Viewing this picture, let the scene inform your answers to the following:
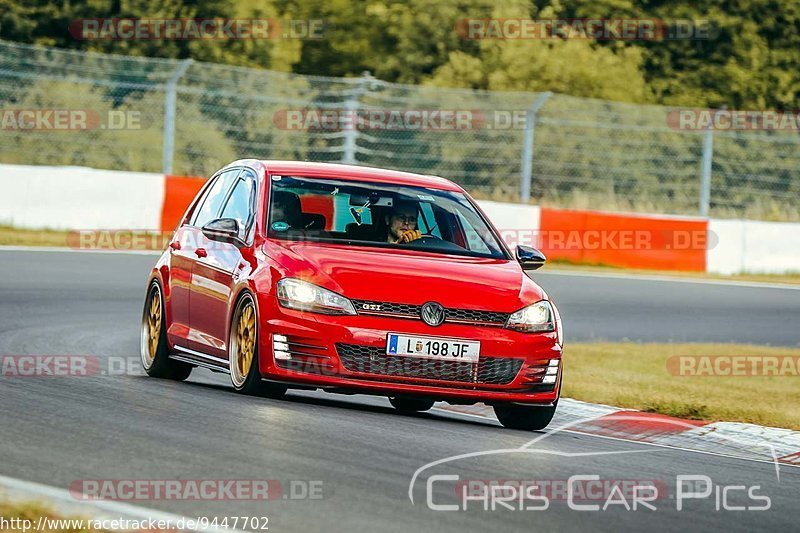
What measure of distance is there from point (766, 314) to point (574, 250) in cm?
599

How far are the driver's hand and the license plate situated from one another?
3.76ft

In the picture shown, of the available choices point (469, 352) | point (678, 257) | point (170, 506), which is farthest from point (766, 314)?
point (170, 506)

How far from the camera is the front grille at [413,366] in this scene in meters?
8.91

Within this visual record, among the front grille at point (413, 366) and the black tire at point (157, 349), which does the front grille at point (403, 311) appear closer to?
the front grille at point (413, 366)

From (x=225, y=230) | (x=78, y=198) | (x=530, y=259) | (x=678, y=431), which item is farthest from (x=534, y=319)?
(x=78, y=198)

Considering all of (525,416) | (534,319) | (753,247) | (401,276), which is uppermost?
(401,276)

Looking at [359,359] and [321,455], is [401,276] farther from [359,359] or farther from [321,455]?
[321,455]

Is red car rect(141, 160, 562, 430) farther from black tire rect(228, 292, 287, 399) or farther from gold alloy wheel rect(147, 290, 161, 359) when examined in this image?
gold alloy wheel rect(147, 290, 161, 359)

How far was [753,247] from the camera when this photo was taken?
26547 millimetres

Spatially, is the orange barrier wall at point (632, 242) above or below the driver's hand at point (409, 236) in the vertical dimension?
below

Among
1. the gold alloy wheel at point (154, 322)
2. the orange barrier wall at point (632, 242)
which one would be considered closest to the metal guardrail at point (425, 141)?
the orange barrier wall at point (632, 242)

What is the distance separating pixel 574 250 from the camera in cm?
2619

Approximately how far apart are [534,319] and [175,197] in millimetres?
Answer: 14904

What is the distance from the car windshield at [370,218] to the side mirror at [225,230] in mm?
222
